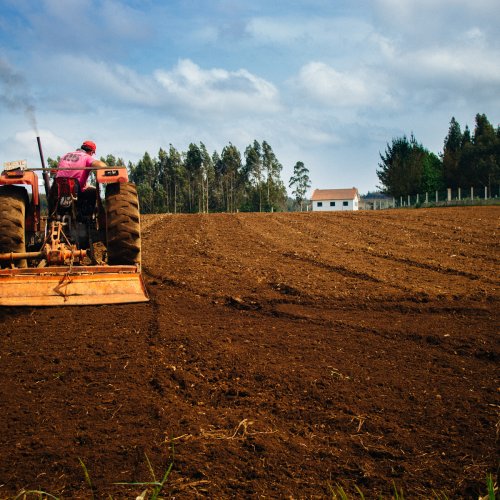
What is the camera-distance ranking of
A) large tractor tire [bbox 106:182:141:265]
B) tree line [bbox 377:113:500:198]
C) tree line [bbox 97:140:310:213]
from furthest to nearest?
tree line [bbox 97:140:310:213], tree line [bbox 377:113:500:198], large tractor tire [bbox 106:182:141:265]

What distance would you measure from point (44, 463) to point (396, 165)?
61.0 meters

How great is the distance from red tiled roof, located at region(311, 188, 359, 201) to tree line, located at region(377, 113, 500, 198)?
2018 cm

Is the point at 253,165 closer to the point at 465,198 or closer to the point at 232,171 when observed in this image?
the point at 232,171

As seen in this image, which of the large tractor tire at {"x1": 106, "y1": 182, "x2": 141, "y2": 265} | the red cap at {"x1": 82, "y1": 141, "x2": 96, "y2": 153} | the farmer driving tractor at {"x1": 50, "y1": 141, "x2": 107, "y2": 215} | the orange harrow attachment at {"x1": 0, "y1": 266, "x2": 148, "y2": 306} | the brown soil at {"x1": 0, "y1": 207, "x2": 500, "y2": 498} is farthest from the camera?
the red cap at {"x1": 82, "y1": 141, "x2": 96, "y2": 153}

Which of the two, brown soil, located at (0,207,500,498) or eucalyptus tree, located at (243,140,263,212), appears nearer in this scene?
brown soil, located at (0,207,500,498)

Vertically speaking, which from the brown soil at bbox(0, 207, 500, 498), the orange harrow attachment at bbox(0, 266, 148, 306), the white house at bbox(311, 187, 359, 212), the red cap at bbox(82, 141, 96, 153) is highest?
the white house at bbox(311, 187, 359, 212)

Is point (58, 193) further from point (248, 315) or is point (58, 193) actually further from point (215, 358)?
point (215, 358)

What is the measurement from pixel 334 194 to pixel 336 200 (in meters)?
1.76

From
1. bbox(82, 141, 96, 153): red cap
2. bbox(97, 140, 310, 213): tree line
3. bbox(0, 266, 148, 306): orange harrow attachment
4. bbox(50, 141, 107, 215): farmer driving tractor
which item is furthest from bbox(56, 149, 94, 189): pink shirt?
bbox(97, 140, 310, 213): tree line

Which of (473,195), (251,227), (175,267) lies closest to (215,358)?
(175,267)

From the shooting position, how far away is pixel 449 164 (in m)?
56.3

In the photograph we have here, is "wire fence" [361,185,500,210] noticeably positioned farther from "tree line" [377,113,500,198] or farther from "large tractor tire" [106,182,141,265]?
"large tractor tire" [106,182,141,265]

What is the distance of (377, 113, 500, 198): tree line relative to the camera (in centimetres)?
5369

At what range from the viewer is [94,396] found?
386cm
